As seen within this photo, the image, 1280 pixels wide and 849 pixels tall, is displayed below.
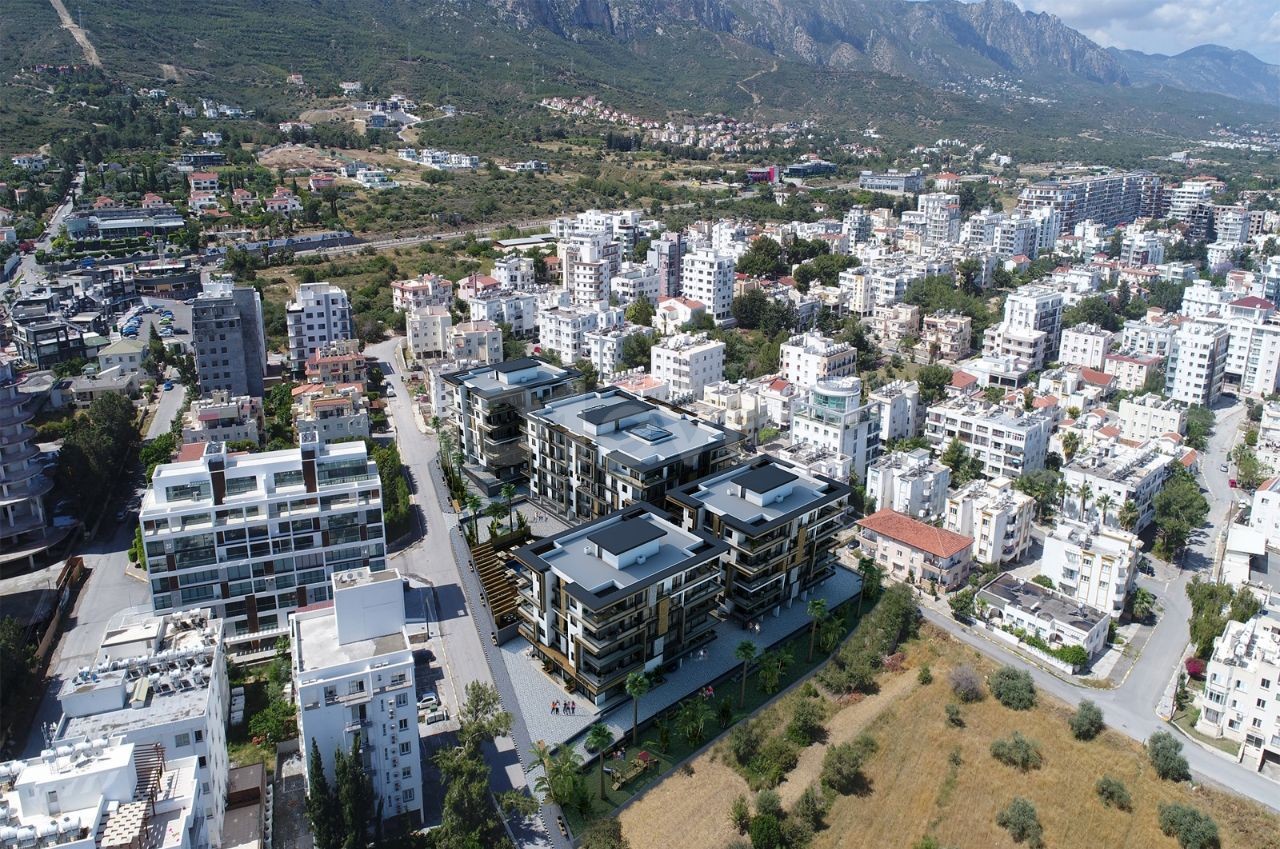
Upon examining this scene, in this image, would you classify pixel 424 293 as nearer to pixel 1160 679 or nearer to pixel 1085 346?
pixel 1085 346

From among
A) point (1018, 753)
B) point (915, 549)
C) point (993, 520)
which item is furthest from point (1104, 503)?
point (1018, 753)

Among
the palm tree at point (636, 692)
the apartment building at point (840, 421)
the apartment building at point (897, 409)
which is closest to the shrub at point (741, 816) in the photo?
the palm tree at point (636, 692)

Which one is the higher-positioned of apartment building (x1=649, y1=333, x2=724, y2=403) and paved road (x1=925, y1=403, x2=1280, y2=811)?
apartment building (x1=649, y1=333, x2=724, y2=403)

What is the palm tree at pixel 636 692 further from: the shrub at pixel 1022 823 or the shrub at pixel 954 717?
the shrub at pixel 1022 823

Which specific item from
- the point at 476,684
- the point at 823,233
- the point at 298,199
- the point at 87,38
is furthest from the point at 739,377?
the point at 87,38

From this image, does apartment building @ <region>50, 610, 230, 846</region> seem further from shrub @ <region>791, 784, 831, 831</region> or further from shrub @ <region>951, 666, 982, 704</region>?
shrub @ <region>951, 666, 982, 704</region>

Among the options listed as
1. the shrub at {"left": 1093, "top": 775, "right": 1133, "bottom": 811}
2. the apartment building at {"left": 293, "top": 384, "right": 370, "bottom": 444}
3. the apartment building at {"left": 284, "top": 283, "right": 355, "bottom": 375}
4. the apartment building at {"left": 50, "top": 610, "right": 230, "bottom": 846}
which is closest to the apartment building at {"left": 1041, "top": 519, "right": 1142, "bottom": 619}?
the shrub at {"left": 1093, "top": 775, "right": 1133, "bottom": 811}
